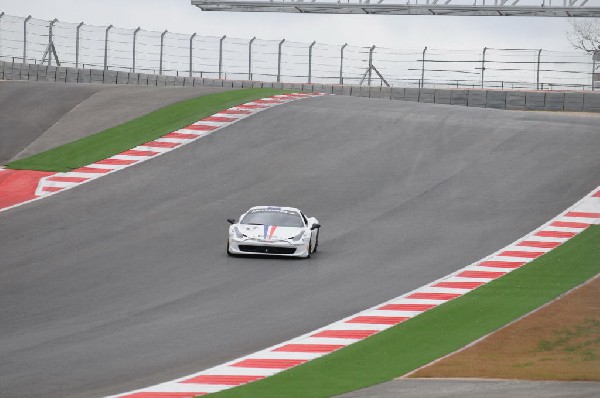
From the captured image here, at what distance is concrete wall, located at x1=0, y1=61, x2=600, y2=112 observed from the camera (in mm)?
49312

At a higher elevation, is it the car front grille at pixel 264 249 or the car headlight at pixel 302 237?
the car headlight at pixel 302 237

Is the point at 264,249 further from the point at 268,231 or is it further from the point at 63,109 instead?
the point at 63,109

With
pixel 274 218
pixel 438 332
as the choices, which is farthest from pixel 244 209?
pixel 438 332

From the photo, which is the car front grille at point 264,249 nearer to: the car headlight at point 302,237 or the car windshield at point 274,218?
the car headlight at point 302,237

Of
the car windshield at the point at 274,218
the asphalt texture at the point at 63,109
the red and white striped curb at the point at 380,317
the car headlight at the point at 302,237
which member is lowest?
the red and white striped curb at the point at 380,317

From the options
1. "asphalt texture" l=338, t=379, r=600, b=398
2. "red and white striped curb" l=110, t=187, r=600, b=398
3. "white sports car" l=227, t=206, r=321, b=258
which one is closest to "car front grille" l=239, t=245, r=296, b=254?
"white sports car" l=227, t=206, r=321, b=258

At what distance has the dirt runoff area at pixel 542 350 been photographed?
607 inches

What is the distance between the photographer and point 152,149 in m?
35.7

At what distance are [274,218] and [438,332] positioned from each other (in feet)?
24.5

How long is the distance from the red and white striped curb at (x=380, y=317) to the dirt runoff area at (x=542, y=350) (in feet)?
5.90

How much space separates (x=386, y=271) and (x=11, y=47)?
3730cm

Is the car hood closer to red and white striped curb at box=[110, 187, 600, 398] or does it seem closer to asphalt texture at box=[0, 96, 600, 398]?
asphalt texture at box=[0, 96, 600, 398]

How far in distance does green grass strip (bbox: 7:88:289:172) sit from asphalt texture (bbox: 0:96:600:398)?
6.32 feet

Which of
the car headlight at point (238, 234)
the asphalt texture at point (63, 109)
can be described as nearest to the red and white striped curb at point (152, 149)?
the asphalt texture at point (63, 109)
